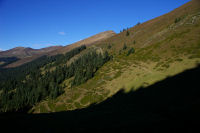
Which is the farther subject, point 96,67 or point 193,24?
point 96,67

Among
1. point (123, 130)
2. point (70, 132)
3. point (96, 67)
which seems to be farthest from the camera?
point (96, 67)

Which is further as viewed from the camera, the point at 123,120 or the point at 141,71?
the point at 141,71

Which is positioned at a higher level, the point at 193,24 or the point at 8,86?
the point at 193,24

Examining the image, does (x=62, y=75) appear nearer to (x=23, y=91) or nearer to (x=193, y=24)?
(x=23, y=91)

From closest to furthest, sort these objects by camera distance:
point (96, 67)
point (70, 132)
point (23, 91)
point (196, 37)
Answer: point (70, 132)
point (196, 37)
point (96, 67)
point (23, 91)

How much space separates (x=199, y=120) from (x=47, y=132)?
48.8ft

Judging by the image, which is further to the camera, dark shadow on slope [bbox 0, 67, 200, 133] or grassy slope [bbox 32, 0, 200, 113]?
grassy slope [bbox 32, 0, 200, 113]

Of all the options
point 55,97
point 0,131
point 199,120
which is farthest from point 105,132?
point 55,97

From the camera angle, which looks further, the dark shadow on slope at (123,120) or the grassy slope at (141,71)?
the grassy slope at (141,71)

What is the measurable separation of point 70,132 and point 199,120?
474 inches

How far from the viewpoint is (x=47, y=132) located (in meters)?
12.3

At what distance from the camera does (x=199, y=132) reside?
287 inches

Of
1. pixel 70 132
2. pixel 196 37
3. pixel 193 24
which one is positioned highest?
pixel 193 24

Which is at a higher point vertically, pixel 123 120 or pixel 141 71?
pixel 141 71
